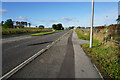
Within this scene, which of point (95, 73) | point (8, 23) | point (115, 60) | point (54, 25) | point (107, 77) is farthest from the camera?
point (54, 25)

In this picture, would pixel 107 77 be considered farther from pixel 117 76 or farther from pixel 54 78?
pixel 54 78

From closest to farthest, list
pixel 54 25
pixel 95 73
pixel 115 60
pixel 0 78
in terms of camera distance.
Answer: pixel 0 78 < pixel 95 73 < pixel 115 60 < pixel 54 25

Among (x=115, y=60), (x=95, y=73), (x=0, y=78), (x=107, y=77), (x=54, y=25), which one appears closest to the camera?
(x=0, y=78)

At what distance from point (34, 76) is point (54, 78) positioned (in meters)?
0.84

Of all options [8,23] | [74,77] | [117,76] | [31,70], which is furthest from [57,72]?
[8,23]

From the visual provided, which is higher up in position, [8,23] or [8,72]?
[8,23]

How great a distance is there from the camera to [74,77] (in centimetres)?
346

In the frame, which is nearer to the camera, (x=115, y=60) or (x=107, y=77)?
(x=107, y=77)

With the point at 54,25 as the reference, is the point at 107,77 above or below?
below

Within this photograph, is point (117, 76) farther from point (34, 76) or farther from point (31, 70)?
point (31, 70)

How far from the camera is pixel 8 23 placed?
80750 mm

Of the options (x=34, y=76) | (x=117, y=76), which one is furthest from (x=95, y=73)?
(x=34, y=76)

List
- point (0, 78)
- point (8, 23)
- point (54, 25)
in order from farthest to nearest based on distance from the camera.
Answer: point (54, 25), point (8, 23), point (0, 78)

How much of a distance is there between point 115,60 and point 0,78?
6290mm
